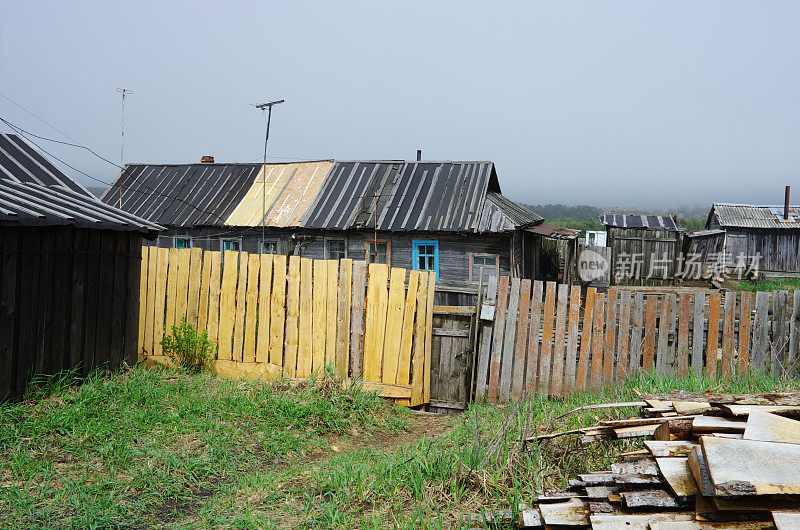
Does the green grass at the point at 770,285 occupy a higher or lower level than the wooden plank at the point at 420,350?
higher

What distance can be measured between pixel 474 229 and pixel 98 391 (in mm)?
10773

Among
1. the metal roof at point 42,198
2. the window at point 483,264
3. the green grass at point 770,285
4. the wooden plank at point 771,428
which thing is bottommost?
the wooden plank at point 771,428

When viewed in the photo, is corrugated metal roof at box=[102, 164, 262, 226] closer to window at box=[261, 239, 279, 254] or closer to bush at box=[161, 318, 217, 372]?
window at box=[261, 239, 279, 254]

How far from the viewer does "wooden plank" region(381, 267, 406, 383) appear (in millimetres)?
7738

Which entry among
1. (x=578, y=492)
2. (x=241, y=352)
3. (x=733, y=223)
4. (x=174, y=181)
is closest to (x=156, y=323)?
(x=241, y=352)

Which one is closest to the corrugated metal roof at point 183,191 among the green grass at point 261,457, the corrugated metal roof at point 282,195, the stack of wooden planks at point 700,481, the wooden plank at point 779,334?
the corrugated metal roof at point 282,195

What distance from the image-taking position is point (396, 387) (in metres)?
7.68

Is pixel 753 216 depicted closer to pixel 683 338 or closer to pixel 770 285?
pixel 770 285

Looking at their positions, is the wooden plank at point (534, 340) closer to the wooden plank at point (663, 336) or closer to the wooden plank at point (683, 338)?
the wooden plank at point (663, 336)

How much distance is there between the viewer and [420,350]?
7.74m

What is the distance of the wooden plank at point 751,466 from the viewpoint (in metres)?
2.77

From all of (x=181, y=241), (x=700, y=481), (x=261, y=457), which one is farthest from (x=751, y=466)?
(x=181, y=241)

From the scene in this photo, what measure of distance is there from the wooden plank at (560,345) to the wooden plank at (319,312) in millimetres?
2959

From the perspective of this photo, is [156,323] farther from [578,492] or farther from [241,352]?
[578,492]
